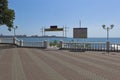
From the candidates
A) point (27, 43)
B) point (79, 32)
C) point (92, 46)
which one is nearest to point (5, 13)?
point (27, 43)

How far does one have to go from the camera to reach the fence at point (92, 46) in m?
38.5

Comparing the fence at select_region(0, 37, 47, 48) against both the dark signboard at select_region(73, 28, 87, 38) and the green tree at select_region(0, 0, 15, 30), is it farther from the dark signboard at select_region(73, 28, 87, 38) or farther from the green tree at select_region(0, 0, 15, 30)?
the dark signboard at select_region(73, 28, 87, 38)

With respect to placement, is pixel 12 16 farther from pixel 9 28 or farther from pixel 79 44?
pixel 79 44

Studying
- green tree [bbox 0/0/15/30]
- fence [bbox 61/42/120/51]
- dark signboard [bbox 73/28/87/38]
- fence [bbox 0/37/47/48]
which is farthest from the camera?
green tree [bbox 0/0/15/30]

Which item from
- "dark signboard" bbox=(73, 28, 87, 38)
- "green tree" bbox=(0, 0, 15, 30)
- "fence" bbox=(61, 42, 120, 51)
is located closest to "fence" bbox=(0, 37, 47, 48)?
"fence" bbox=(61, 42, 120, 51)

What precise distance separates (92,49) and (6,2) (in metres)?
16.7

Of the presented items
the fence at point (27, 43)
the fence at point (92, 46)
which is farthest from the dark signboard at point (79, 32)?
the fence at point (27, 43)

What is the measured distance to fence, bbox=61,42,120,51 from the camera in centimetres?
3851

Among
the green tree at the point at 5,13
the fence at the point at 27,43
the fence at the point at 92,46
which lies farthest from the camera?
the green tree at the point at 5,13

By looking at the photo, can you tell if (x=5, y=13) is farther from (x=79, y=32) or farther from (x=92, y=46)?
(x=92, y=46)

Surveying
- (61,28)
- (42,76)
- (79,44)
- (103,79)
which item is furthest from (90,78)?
(61,28)

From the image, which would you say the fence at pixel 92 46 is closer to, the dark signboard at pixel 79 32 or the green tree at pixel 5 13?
the dark signboard at pixel 79 32

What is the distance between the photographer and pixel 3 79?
508 inches

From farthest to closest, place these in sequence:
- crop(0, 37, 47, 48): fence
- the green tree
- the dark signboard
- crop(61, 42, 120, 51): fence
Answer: the green tree < crop(0, 37, 47, 48): fence < the dark signboard < crop(61, 42, 120, 51): fence
